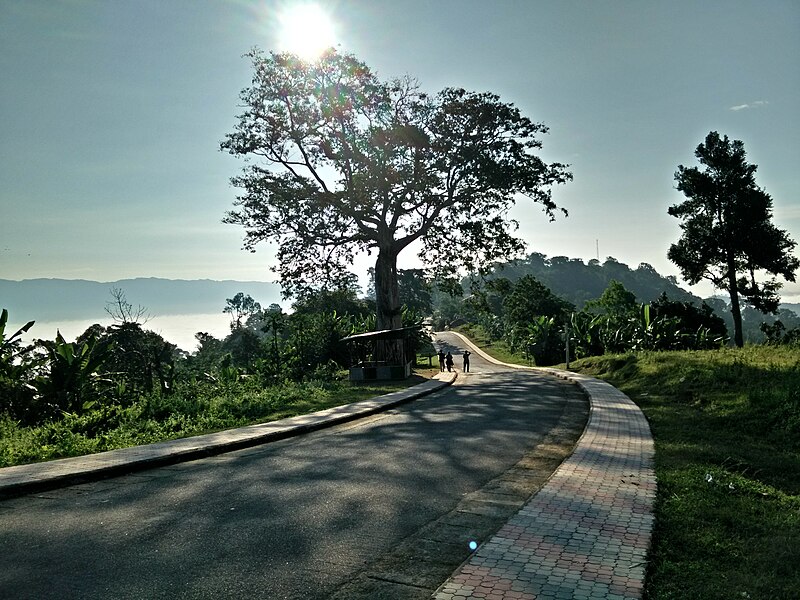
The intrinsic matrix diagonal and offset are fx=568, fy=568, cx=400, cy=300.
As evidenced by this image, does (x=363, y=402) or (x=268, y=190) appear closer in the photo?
(x=363, y=402)

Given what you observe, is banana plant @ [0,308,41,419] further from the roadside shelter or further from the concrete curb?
the roadside shelter

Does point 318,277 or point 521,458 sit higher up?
point 318,277

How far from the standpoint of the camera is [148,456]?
8.95 metres

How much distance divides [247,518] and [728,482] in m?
5.73

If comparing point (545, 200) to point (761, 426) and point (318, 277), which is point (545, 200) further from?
point (761, 426)

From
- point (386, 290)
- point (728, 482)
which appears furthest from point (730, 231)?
point (728, 482)

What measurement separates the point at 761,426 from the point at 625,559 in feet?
25.5

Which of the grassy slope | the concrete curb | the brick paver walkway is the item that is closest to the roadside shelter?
the concrete curb

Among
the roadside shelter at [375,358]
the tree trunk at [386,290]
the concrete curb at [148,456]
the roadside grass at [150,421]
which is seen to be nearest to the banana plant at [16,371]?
the roadside grass at [150,421]

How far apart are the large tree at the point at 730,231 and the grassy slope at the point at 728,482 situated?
1061 inches

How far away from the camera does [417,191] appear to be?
30250mm

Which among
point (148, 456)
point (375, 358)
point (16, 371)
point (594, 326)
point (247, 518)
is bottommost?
point (247, 518)

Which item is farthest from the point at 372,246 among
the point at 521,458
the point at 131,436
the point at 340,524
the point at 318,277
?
the point at 340,524

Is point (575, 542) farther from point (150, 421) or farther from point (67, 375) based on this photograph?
point (67, 375)
